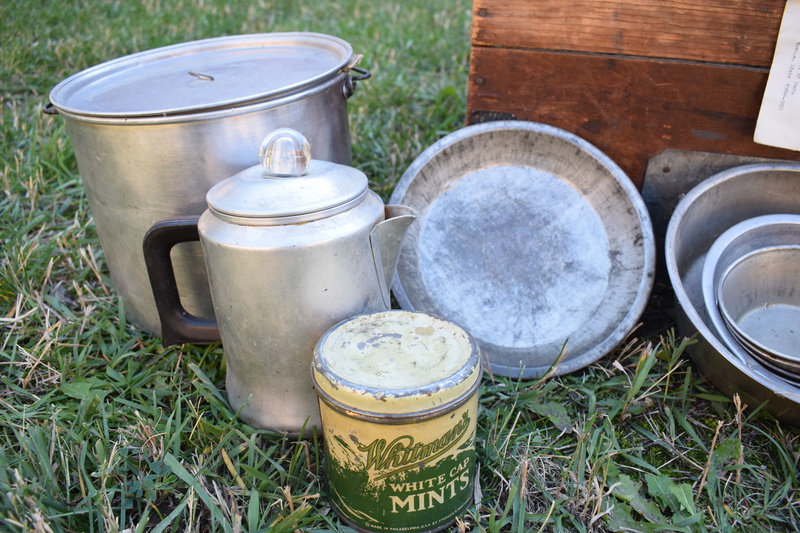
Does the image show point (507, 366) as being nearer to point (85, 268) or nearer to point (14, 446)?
point (14, 446)

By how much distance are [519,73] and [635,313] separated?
82cm

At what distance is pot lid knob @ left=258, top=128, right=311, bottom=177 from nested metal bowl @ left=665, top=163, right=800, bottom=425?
39.5 inches

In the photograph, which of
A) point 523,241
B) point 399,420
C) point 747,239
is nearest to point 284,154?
point 399,420

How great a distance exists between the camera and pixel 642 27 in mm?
1811

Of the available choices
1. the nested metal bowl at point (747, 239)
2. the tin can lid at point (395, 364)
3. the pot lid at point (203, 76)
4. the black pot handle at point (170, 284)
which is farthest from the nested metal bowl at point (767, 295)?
the black pot handle at point (170, 284)

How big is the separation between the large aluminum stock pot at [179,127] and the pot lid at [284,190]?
0.16 meters

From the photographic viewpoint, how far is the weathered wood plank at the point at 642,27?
5.71ft

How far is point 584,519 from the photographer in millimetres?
1346

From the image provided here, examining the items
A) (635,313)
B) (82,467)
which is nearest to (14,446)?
(82,467)

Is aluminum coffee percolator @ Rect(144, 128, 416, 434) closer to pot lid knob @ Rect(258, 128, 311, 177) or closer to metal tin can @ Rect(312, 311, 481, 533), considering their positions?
pot lid knob @ Rect(258, 128, 311, 177)

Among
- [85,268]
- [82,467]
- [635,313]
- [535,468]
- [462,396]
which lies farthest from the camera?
[85,268]

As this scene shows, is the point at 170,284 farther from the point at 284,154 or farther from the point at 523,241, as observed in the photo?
the point at 523,241

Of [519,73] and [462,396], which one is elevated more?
[519,73]

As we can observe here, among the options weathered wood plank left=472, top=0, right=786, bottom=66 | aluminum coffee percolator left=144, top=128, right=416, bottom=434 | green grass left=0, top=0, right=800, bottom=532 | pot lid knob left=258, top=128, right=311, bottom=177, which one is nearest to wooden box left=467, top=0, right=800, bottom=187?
weathered wood plank left=472, top=0, right=786, bottom=66
